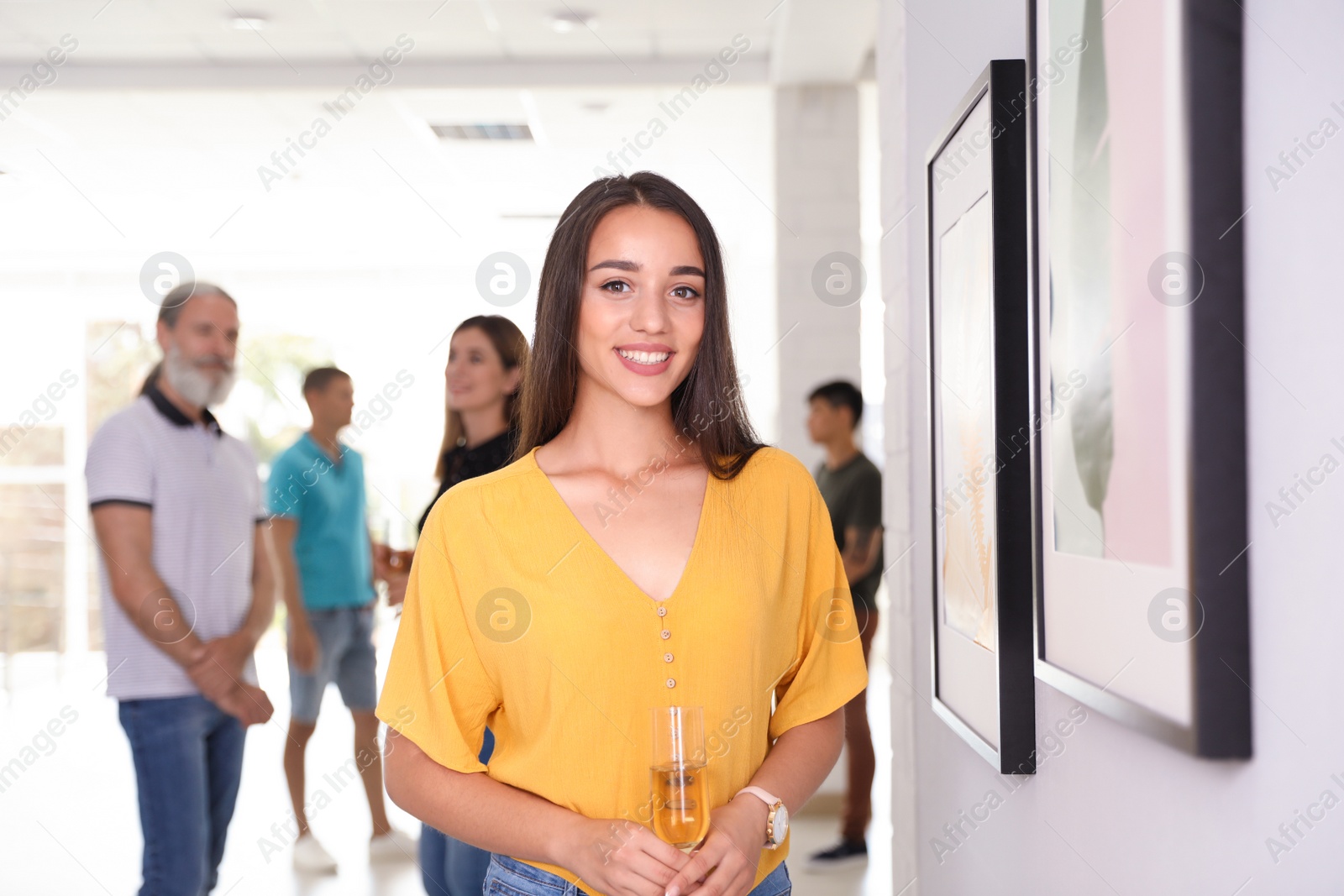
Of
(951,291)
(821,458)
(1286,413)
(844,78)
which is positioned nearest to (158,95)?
(844,78)

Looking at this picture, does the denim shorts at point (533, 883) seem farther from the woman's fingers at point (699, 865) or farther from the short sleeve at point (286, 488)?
the short sleeve at point (286, 488)

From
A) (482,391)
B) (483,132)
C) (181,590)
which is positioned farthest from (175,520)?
(483,132)

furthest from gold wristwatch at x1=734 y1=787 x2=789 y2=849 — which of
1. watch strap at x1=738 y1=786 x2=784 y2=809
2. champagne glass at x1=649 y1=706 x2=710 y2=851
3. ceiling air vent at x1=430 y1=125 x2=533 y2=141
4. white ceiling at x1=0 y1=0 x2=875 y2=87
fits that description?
ceiling air vent at x1=430 y1=125 x2=533 y2=141

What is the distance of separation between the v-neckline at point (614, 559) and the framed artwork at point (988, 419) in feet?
1.21

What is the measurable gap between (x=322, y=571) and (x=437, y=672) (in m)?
2.58

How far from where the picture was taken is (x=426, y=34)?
14.5 feet

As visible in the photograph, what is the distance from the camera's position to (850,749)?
3.80m

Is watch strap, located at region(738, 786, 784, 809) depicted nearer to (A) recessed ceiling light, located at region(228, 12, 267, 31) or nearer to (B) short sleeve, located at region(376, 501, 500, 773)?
(B) short sleeve, located at region(376, 501, 500, 773)

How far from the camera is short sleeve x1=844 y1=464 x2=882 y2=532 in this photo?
394 centimetres

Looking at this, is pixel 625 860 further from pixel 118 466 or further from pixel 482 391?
pixel 118 466

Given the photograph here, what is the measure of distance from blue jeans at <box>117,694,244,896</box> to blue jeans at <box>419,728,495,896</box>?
1.60 feet

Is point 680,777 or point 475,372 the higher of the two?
point 475,372

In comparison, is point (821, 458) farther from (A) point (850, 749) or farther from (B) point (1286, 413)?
(B) point (1286, 413)

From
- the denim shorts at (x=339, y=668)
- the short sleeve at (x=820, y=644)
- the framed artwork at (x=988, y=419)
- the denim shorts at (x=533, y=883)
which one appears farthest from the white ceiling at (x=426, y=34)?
the denim shorts at (x=533, y=883)
